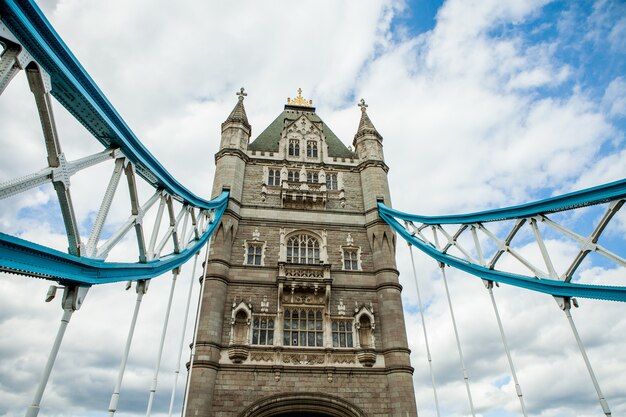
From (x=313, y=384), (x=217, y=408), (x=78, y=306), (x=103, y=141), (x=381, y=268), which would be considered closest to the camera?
(x=78, y=306)

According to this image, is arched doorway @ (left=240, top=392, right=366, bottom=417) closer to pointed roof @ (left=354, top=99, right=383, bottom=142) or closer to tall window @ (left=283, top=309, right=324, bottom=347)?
tall window @ (left=283, top=309, right=324, bottom=347)

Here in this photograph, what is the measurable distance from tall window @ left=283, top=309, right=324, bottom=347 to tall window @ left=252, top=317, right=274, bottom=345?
0.58 meters

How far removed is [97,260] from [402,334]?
12.7m

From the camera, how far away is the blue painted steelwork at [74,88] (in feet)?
16.2

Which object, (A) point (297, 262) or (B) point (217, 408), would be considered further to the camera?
(A) point (297, 262)

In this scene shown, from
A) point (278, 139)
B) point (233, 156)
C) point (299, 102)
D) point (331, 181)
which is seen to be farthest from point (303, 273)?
point (299, 102)

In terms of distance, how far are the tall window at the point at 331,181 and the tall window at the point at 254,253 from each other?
18.2 feet

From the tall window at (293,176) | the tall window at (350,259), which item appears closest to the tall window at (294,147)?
the tall window at (293,176)

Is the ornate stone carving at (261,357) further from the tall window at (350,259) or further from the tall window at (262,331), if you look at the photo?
the tall window at (350,259)

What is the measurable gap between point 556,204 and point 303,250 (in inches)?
448

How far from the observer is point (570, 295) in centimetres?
901

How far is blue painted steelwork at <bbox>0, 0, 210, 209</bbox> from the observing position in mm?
4924

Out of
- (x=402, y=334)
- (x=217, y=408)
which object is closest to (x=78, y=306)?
(x=217, y=408)

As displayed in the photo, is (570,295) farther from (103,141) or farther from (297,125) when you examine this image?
(297,125)
